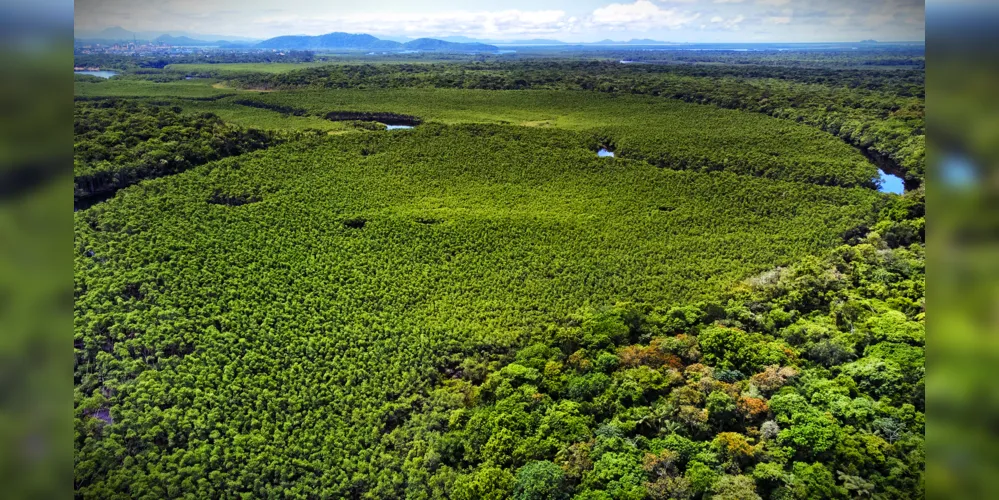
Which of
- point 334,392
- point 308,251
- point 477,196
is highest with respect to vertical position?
point 477,196

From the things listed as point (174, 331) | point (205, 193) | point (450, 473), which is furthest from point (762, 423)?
point (205, 193)

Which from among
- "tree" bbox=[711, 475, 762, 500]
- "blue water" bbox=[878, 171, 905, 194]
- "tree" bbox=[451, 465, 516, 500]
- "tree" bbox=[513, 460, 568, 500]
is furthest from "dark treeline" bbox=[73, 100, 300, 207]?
"blue water" bbox=[878, 171, 905, 194]

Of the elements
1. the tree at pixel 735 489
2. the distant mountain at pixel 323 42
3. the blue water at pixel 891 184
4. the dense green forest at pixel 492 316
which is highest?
the distant mountain at pixel 323 42

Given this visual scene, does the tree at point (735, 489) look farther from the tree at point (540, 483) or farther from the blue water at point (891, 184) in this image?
the blue water at point (891, 184)

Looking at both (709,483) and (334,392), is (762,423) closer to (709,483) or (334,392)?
(709,483)

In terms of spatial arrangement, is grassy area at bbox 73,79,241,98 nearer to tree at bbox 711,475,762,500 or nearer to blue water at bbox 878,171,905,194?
tree at bbox 711,475,762,500
